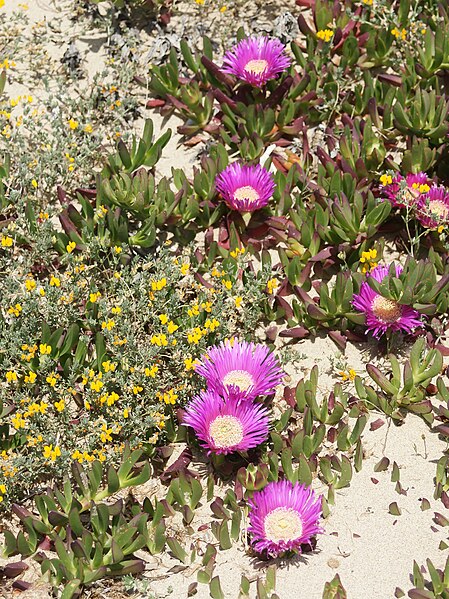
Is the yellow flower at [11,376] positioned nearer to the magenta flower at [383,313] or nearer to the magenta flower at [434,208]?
the magenta flower at [383,313]

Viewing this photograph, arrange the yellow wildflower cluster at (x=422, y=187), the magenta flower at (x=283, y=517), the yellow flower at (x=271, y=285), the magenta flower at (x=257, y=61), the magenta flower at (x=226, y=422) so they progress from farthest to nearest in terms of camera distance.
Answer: the magenta flower at (x=257, y=61) → the yellow wildflower cluster at (x=422, y=187) → the yellow flower at (x=271, y=285) → the magenta flower at (x=226, y=422) → the magenta flower at (x=283, y=517)

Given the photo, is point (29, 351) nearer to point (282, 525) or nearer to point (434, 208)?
point (282, 525)

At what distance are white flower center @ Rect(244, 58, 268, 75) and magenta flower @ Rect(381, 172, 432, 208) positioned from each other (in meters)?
0.88

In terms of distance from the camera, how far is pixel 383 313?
349 cm

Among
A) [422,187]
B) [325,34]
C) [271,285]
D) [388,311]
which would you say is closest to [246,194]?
[271,285]

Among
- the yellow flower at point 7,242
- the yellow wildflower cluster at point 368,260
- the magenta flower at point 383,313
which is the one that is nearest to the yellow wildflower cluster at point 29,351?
the yellow flower at point 7,242

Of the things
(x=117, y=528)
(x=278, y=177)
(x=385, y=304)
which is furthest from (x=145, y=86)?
(x=117, y=528)

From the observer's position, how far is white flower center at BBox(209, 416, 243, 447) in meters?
3.14

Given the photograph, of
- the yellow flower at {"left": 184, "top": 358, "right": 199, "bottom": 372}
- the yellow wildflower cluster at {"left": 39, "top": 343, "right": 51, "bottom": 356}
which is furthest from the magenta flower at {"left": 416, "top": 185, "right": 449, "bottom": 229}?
the yellow wildflower cluster at {"left": 39, "top": 343, "right": 51, "bottom": 356}

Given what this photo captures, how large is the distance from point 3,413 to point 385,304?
146 centimetres

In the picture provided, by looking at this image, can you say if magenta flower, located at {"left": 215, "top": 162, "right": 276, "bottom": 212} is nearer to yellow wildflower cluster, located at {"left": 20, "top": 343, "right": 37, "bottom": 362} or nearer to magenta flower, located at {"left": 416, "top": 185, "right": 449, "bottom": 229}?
magenta flower, located at {"left": 416, "top": 185, "right": 449, "bottom": 229}

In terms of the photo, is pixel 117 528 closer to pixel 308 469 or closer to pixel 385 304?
pixel 308 469

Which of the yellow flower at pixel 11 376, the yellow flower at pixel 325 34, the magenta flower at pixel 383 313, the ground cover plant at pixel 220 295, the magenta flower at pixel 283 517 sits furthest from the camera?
the yellow flower at pixel 325 34

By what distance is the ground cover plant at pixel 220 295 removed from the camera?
9.83 feet
